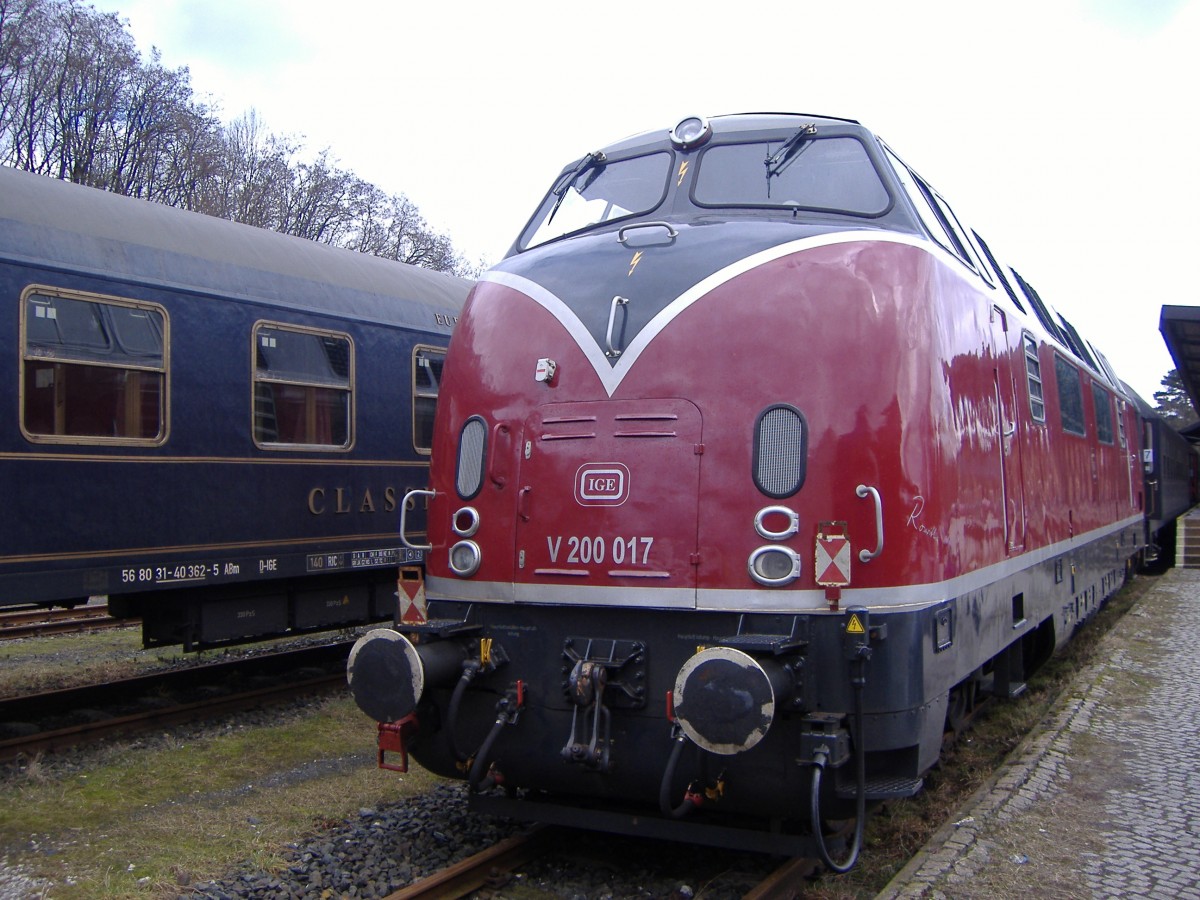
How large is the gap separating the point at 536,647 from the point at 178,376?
4.40 m

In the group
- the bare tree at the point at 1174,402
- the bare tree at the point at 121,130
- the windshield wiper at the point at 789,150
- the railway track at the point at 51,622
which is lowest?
the railway track at the point at 51,622

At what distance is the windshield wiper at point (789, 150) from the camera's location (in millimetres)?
5551

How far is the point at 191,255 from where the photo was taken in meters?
8.10

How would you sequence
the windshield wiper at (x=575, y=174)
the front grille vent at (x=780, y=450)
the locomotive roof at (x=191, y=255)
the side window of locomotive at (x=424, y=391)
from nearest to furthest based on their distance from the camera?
the front grille vent at (x=780, y=450), the windshield wiper at (x=575, y=174), the locomotive roof at (x=191, y=255), the side window of locomotive at (x=424, y=391)

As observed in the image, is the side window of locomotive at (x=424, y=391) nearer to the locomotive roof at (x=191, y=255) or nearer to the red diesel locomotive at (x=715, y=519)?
the locomotive roof at (x=191, y=255)

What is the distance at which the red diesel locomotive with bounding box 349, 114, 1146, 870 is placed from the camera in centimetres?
429

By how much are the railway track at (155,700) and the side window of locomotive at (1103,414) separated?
773 centimetres

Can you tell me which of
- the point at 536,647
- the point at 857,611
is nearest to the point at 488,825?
the point at 536,647

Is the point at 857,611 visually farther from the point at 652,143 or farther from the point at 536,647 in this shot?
the point at 652,143

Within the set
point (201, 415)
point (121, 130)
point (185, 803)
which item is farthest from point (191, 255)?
point (121, 130)

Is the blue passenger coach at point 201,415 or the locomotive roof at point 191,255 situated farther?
the locomotive roof at point 191,255

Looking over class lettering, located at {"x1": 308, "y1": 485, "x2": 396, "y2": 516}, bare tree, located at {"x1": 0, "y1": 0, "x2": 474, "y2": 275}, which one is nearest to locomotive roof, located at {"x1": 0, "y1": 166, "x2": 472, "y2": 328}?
class lettering, located at {"x1": 308, "y1": 485, "x2": 396, "y2": 516}

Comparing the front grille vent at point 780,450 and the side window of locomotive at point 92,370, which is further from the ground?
the side window of locomotive at point 92,370

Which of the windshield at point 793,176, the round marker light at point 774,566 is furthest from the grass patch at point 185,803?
the windshield at point 793,176
